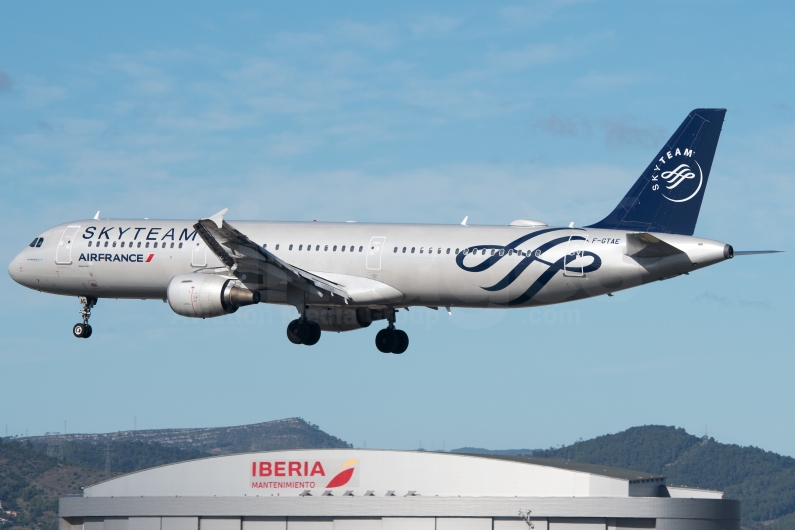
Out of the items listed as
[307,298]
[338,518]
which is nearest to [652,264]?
[307,298]

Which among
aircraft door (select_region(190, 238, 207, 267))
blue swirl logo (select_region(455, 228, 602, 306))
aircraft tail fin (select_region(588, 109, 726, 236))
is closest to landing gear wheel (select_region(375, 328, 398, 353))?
blue swirl logo (select_region(455, 228, 602, 306))

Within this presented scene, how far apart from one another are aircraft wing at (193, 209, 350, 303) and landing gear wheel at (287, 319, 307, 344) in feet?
7.47

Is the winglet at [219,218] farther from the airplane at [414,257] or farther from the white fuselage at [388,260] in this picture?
the white fuselage at [388,260]

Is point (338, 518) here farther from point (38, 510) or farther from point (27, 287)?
point (38, 510)

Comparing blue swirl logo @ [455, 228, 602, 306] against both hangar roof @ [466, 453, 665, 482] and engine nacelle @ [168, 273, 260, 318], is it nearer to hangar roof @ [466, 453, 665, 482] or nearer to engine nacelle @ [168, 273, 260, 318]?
engine nacelle @ [168, 273, 260, 318]

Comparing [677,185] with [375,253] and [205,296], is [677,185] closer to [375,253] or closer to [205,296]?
[375,253]

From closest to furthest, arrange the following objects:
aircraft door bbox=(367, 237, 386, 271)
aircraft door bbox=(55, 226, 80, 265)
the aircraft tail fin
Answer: the aircraft tail fin → aircraft door bbox=(367, 237, 386, 271) → aircraft door bbox=(55, 226, 80, 265)

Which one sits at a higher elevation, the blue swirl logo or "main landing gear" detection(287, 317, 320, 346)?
the blue swirl logo

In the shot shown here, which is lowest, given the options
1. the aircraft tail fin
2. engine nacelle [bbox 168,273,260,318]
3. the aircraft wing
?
engine nacelle [bbox 168,273,260,318]

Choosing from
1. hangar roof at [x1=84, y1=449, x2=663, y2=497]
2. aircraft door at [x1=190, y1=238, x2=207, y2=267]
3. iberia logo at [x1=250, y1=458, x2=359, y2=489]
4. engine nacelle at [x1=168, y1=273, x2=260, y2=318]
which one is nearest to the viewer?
engine nacelle at [x1=168, y1=273, x2=260, y2=318]

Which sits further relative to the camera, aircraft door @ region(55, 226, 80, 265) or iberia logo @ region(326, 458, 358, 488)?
iberia logo @ region(326, 458, 358, 488)

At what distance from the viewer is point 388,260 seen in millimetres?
53969

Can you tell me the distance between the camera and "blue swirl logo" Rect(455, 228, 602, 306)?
168 feet

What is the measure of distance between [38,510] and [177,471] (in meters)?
120
